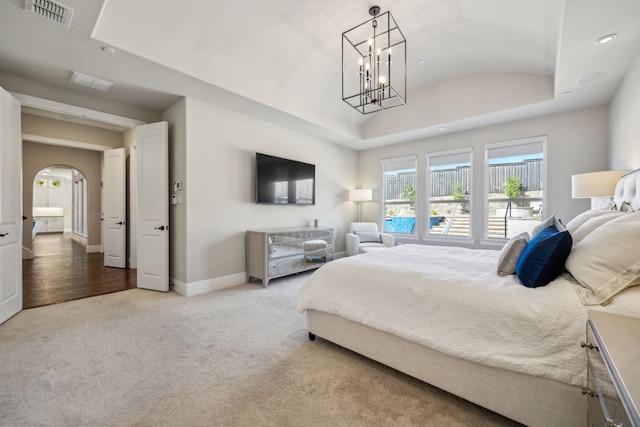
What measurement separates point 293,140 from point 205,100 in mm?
1718

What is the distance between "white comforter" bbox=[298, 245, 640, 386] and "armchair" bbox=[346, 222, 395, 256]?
2900mm

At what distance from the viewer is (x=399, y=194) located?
6.04 metres

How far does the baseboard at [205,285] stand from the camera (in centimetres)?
361

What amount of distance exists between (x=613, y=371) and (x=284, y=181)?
4401 mm

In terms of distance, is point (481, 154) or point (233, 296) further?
point (481, 154)

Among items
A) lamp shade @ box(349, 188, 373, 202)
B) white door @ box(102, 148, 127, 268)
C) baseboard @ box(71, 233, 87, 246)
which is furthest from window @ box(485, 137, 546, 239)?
baseboard @ box(71, 233, 87, 246)

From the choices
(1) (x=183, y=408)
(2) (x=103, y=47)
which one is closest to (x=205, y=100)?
(2) (x=103, y=47)

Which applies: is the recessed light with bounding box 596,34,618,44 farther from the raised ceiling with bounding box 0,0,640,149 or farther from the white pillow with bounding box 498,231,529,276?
the white pillow with bounding box 498,231,529,276

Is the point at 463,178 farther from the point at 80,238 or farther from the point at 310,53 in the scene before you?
the point at 80,238

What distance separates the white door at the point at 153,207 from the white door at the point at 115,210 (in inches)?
72.9

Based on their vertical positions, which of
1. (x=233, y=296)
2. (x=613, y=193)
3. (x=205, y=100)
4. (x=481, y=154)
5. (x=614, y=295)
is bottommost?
(x=233, y=296)

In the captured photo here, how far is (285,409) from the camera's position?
61.2 inches

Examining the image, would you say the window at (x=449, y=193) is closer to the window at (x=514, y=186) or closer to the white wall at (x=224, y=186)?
the window at (x=514, y=186)

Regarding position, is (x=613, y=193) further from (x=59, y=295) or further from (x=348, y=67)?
(x=59, y=295)
